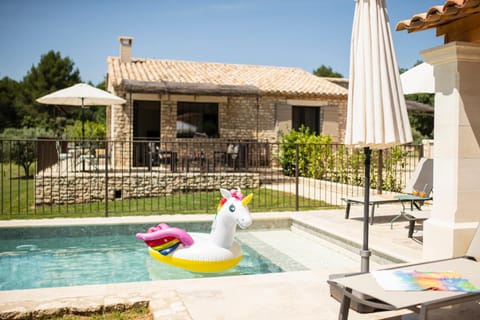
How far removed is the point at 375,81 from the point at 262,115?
51.3 ft

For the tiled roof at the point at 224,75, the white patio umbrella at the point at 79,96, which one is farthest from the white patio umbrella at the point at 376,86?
the tiled roof at the point at 224,75

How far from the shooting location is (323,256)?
6.52 meters

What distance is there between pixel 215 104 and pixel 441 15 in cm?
1461

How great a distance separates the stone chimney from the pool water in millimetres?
13265

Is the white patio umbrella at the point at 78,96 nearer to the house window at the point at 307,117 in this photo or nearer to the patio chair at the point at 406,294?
the house window at the point at 307,117

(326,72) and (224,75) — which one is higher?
(326,72)

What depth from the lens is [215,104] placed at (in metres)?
18.6

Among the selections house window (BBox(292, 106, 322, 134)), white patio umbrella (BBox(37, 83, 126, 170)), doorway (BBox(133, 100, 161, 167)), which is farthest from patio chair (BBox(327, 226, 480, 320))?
house window (BBox(292, 106, 322, 134))

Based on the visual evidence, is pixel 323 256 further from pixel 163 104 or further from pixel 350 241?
pixel 163 104

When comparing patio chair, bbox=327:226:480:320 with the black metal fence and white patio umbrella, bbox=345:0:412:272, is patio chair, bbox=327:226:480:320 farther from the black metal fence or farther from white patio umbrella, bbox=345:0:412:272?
the black metal fence

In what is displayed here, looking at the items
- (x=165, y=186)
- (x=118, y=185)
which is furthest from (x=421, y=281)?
(x=118, y=185)

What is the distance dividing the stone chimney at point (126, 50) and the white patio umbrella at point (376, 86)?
1719cm

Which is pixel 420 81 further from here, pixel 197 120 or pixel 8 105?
pixel 8 105

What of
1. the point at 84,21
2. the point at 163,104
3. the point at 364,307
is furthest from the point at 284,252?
the point at 84,21
